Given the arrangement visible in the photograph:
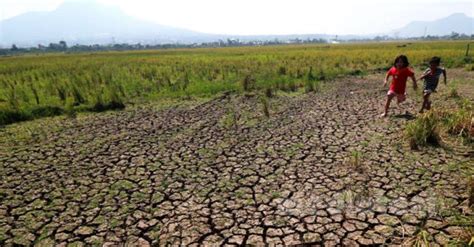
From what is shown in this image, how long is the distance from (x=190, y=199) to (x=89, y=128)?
16.3 feet

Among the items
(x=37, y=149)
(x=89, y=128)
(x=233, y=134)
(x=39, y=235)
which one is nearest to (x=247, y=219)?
(x=39, y=235)

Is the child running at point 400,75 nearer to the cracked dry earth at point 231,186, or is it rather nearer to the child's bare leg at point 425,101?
the child's bare leg at point 425,101

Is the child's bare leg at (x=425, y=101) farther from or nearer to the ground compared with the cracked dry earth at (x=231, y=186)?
farther from the ground

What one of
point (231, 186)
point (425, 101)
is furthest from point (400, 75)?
point (231, 186)

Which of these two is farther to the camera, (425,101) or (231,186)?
(425,101)

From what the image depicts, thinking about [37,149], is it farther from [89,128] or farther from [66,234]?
[66,234]

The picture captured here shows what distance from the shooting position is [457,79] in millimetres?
13375

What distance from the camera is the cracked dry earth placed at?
3.57 metres

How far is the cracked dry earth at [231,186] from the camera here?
140 inches

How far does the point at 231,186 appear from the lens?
4.65 metres

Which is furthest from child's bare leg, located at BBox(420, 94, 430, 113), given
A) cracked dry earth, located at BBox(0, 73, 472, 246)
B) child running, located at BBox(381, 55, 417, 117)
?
cracked dry earth, located at BBox(0, 73, 472, 246)

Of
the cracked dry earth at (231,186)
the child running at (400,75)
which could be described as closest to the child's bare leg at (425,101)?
the child running at (400,75)

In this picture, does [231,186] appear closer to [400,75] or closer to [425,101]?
[400,75]

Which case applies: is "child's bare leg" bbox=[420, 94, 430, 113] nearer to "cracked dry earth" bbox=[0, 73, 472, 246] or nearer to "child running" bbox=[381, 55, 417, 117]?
"child running" bbox=[381, 55, 417, 117]
